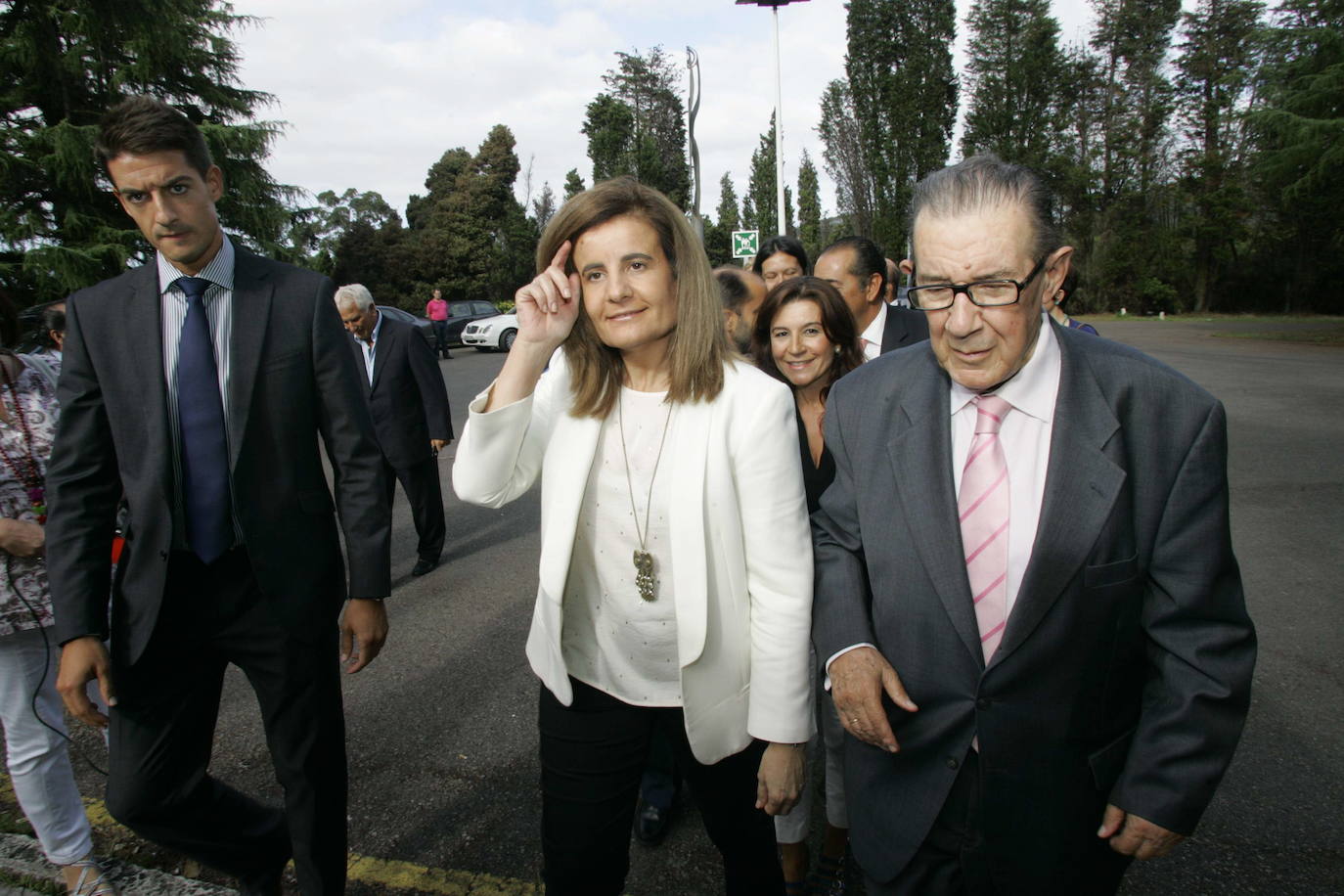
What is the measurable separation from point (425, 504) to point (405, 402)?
2.54 feet

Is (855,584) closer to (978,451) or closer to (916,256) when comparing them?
(978,451)

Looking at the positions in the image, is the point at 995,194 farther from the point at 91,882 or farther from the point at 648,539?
the point at 91,882

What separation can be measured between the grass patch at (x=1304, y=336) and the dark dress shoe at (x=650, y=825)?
2302 centimetres

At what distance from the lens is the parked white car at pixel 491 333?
2377 centimetres

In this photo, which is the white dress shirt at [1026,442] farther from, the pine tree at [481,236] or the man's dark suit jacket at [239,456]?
the pine tree at [481,236]

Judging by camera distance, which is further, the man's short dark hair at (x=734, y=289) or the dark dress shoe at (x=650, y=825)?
the man's short dark hair at (x=734, y=289)

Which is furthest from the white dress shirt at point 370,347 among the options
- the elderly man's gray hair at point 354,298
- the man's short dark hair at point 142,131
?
the man's short dark hair at point 142,131

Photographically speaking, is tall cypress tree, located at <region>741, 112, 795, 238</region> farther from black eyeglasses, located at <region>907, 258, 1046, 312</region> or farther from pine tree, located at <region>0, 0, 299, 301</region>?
black eyeglasses, located at <region>907, 258, 1046, 312</region>

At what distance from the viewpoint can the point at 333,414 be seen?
2205mm

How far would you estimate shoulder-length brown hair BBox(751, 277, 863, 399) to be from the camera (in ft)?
10.1

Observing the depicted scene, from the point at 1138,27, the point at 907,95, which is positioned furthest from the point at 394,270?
the point at 1138,27

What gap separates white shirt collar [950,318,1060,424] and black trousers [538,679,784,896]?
1.09 metres

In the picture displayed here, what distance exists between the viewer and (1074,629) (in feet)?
4.84

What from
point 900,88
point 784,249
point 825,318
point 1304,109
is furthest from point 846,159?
point 825,318
